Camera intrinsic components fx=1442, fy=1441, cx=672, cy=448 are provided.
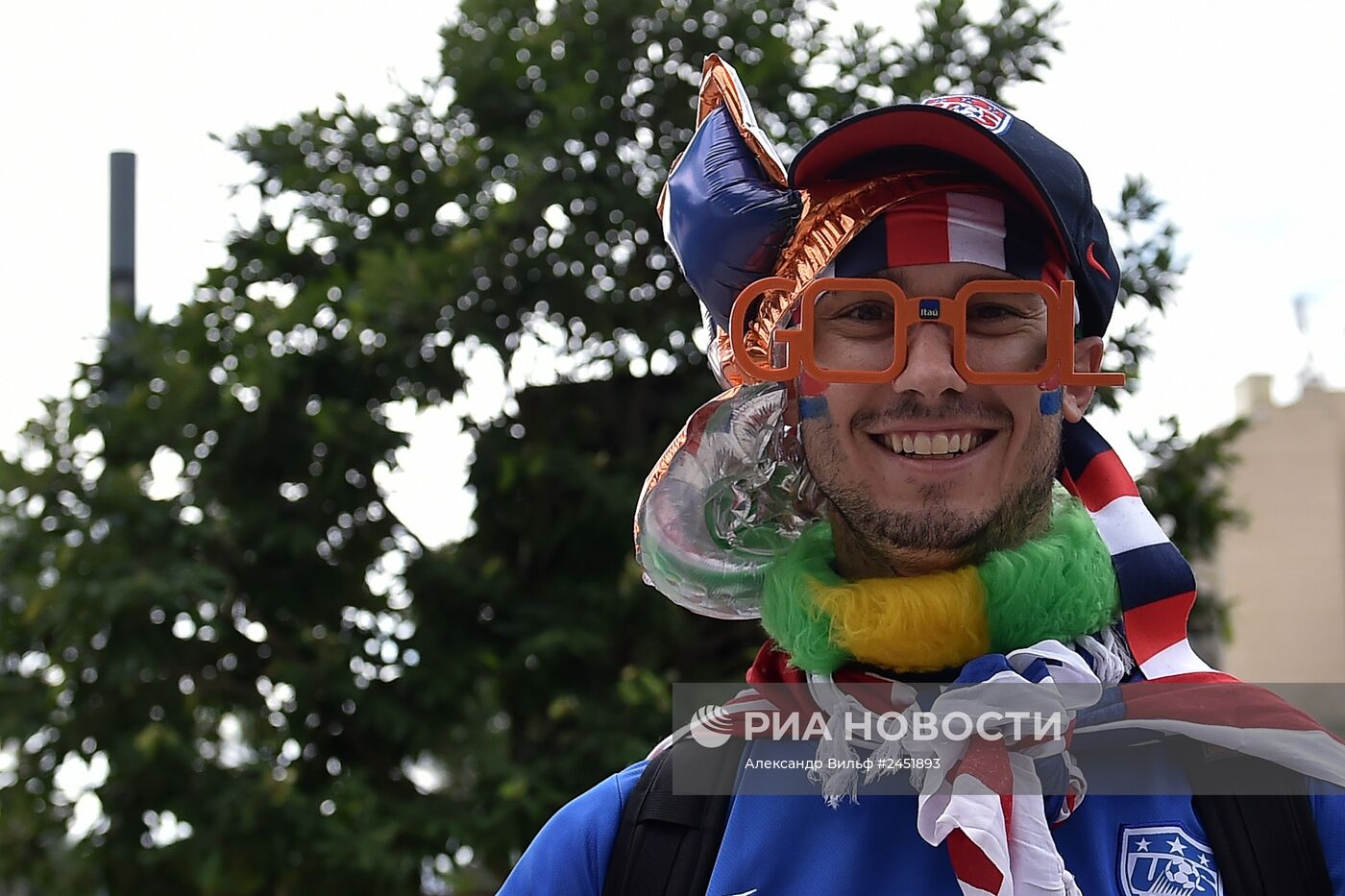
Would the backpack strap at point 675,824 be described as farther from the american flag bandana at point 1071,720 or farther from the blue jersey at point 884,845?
the american flag bandana at point 1071,720

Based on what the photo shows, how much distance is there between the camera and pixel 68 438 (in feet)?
15.3

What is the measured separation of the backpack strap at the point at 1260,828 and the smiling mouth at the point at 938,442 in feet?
1.36

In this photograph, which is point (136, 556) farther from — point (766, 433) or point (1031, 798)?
point (1031, 798)

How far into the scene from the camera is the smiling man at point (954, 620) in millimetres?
1503

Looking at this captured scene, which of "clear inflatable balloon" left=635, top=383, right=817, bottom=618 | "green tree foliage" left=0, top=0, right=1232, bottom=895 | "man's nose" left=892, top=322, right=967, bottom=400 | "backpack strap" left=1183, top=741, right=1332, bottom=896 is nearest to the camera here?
"backpack strap" left=1183, top=741, right=1332, bottom=896

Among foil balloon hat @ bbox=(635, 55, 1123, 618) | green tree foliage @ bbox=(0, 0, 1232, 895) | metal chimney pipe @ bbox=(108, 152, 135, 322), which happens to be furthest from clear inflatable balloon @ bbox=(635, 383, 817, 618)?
metal chimney pipe @ bbox=(108, 152, 135, 322)

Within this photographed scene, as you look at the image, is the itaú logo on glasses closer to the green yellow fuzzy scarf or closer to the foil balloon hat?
the foil balloon hat

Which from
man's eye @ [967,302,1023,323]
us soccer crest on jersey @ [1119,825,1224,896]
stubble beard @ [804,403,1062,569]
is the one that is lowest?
us soccer crest on jersey @ [1119,825,1224,896]

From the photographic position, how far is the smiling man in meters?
1.50

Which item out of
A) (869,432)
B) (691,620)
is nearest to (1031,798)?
(869,432)

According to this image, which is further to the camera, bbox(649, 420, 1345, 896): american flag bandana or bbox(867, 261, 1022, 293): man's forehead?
bbox(867, 261, 1022, 293): man's forehead

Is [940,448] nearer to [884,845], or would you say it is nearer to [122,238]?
[884,845]

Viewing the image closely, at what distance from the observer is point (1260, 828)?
1.49 m

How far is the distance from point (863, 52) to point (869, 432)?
149 inches
